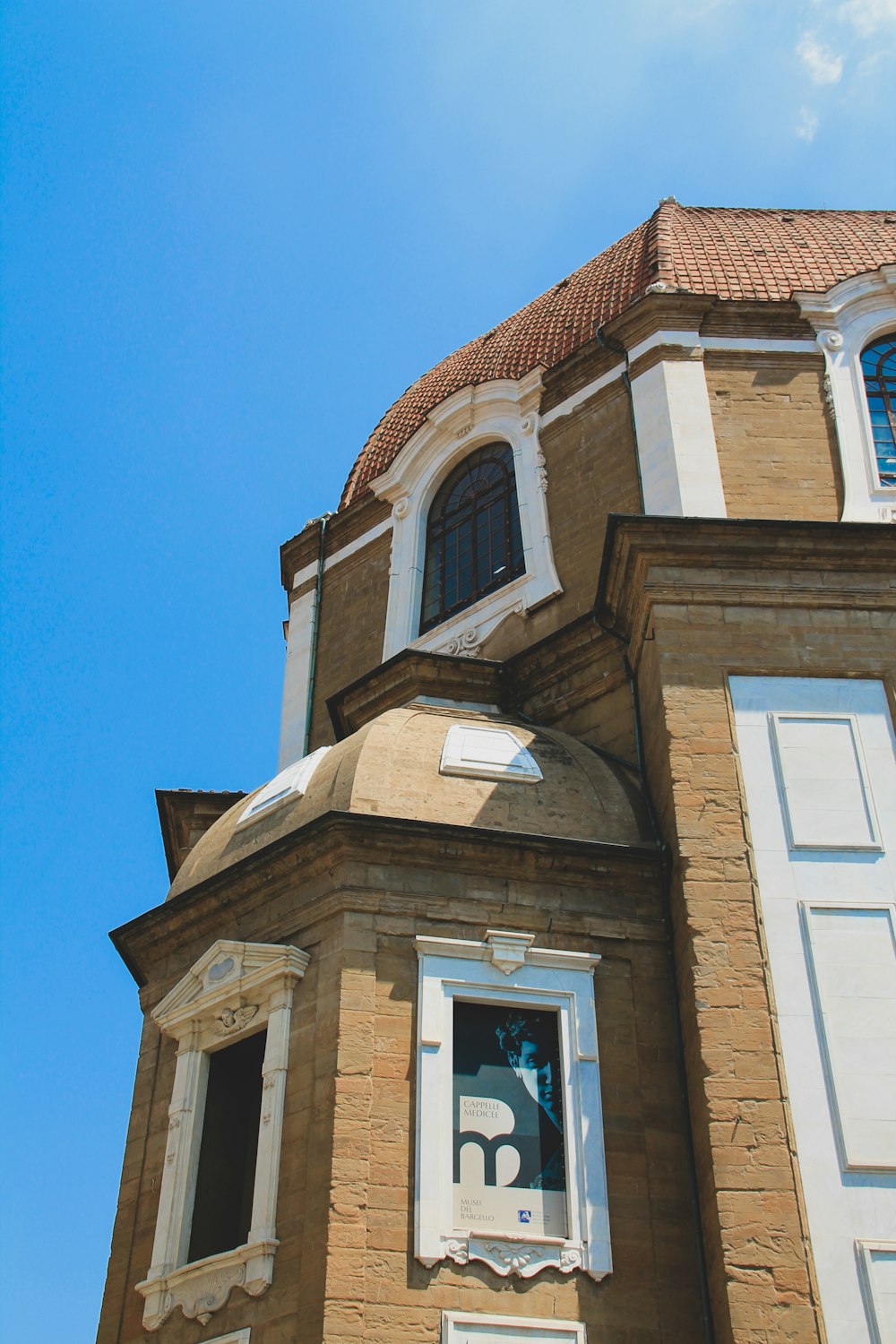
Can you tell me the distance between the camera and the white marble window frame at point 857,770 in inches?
527

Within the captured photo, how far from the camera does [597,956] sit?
13812 millimetres

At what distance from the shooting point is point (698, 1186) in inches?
493

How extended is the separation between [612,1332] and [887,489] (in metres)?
9.95

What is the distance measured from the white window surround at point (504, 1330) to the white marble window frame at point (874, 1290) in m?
2.20

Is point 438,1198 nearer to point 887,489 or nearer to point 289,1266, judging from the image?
point 289,1266

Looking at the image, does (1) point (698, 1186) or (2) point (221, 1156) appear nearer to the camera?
(1) point (698, 1186)

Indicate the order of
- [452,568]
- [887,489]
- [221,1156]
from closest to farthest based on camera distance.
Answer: [221,1156] < [887,489] < [452,568]

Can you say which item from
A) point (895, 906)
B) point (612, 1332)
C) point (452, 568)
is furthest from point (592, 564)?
point (612, 1332)

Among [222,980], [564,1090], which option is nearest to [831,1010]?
[564,1090]

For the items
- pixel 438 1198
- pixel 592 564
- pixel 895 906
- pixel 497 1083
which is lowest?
pixel 438 1198

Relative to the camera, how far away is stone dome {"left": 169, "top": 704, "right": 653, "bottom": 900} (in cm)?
1460

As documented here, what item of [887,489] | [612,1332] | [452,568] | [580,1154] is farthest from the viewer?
[452,568]

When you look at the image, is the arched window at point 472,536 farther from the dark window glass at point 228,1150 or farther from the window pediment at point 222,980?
the dark window glass at point 228,1150

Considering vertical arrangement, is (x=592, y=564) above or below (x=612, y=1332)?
above
